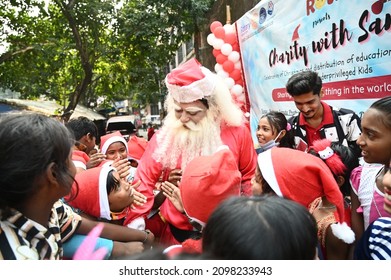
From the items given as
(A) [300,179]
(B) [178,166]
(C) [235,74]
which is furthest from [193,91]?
(C) [235,74]

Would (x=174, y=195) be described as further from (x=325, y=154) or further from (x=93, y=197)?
(x=325, y=154)

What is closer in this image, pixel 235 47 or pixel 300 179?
pixel 300 179

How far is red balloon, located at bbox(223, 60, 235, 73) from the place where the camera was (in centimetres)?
342

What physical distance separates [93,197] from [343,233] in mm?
794

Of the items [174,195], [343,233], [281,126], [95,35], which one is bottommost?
[343,233]

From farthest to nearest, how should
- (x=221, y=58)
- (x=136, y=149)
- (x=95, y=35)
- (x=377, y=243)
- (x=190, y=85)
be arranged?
(x=95, y=35) < (x=221, y=58) < (x=136, y=149) < (x=190, y=85) < (x=377, y=243)

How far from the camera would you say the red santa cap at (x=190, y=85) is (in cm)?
158

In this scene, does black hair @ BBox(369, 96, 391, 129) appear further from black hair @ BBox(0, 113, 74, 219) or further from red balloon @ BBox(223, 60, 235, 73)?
red balloon @ BBox(223, 60, 235, 73)

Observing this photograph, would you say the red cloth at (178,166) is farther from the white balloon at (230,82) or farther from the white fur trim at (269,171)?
the white balloon at (230,82)

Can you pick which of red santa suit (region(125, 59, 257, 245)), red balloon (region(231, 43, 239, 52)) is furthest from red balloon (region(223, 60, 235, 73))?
red santa suit (region(125, 59, 257, 245))

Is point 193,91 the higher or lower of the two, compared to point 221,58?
lower

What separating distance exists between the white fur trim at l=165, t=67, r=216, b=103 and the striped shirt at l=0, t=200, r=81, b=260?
83cm

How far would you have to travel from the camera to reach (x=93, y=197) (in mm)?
1174
